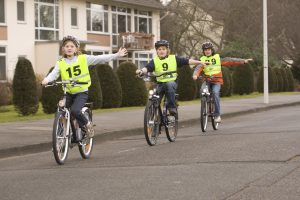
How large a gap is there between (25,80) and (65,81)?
11.6m

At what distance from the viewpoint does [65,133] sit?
9.96 meters

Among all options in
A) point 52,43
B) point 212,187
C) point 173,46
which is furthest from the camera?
point 173,46

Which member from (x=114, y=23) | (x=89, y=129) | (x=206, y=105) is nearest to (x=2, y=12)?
(x=114, y=23)

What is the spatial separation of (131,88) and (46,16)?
1486 centimetres

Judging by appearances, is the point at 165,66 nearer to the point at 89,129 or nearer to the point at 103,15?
the point at 89,129

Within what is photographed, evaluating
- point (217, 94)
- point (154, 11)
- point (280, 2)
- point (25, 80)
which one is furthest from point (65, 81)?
Result: point (280, 2)

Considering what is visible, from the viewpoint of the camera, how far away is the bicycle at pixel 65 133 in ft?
31.8

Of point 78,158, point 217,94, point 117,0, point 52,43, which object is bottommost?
point 78,158

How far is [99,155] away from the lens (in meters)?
11.2

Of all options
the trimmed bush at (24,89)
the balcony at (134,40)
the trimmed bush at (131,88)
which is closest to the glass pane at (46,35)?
the balcony at (134,40)

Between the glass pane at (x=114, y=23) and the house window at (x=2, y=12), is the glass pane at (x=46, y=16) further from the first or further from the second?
the glass pane at (x=114, y=23)

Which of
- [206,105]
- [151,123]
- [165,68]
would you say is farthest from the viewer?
[206,105]

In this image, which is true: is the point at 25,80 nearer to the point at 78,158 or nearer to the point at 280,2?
the point at 78,158

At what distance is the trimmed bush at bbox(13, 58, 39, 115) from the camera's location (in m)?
21.3
